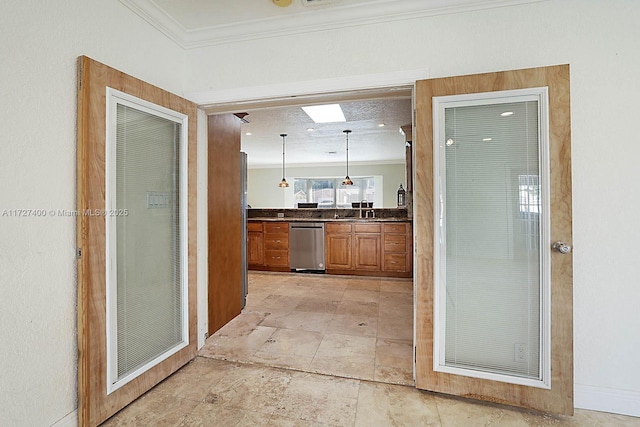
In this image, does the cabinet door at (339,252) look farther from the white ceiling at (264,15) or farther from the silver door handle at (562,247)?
the silver door handle at (562,247)

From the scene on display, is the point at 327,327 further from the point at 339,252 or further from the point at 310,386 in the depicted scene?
the point at 339,252

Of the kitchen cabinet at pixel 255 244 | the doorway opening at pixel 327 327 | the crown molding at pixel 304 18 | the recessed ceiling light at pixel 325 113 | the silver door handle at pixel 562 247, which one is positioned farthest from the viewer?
the kitchen cabinet at pixel 255 244

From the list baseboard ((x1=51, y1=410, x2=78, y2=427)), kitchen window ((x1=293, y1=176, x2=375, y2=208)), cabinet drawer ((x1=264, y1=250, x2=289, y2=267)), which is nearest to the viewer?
baseboard ((x1=51, y1=410, x2=78, y2=427))

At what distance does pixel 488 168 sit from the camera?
181 cm

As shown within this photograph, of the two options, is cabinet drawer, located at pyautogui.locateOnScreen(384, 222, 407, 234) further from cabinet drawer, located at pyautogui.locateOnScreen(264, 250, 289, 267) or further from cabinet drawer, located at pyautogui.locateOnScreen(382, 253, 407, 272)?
cabinet drawer, located at pyautogui.locateOnScreen(264, 250, 289, 267)

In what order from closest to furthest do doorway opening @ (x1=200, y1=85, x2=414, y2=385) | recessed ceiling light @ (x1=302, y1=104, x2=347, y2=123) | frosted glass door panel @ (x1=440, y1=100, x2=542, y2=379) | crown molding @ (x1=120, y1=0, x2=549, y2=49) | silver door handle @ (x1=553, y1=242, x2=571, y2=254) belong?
silver door handle @ (x1=553, y1=242, x2=571, y2=254) → frosted glass door panel @ (x1=440, y1=100, x2=542, y2=379) → crown molding @ (x1=120, y1=0, x2=549, y2=49) → doorway opening @ (x1=200, y1=85, x2=414, y2=385) → recessed ceiling light @ (x1=302, y1=104, x2=347, y2=123)

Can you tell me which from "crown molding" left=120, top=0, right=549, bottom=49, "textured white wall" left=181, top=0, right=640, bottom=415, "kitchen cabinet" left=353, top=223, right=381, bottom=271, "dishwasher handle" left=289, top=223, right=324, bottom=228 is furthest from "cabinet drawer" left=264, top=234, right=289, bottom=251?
"textured white wall" left=181, top=0, right=640, bottom=415

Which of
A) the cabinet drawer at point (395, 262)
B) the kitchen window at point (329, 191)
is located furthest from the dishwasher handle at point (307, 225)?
the kitchen window at point (329, 191)

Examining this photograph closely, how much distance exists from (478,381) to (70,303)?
2.35 meters

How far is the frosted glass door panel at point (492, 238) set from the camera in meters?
1.74

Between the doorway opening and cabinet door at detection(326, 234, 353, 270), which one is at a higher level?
cabinet door at detection(326, 234, 353, 270)

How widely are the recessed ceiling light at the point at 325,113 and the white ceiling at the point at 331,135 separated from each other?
0.09 m

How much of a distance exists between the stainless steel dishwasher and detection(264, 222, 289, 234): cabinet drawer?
10 centimetres

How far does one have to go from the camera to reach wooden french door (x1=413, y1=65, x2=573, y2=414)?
1.64m
